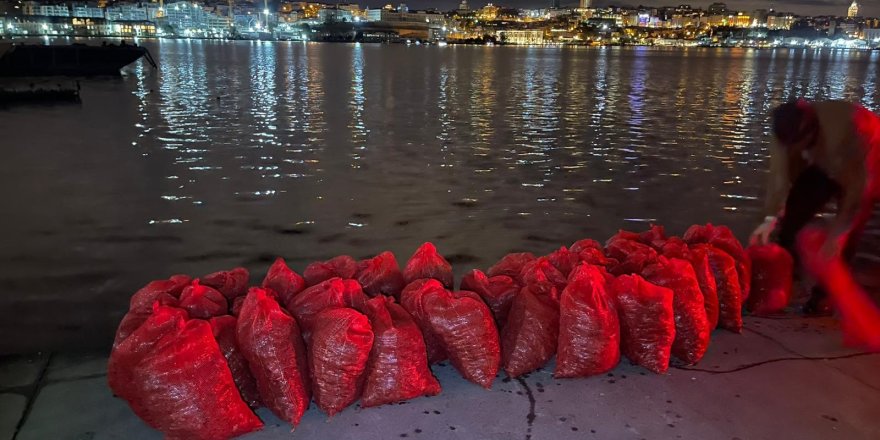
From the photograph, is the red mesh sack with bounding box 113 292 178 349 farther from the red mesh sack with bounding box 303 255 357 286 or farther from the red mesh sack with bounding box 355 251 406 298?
the red mesh sack with bounding box 355 251 406 298

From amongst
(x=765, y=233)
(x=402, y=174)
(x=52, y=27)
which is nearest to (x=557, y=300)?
(x=765, y=233)

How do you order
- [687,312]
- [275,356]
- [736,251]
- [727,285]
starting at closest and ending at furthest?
[275,356]
[687,312]
[727,285]
[736,251]

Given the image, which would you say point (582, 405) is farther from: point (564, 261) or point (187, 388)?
point (187, 388)

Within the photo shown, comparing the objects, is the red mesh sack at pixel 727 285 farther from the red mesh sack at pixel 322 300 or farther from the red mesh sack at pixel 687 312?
the red mesh sack at pixel 322 300

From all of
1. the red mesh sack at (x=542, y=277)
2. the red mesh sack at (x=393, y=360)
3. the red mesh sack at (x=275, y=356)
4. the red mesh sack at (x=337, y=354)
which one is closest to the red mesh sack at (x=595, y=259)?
the red mesh sack at (x=542, y=277)

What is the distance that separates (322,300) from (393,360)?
541mm

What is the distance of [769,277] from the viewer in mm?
4504

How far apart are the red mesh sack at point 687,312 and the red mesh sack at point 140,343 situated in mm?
2819

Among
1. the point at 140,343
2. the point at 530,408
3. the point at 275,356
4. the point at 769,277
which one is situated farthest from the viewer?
the point at 769,277

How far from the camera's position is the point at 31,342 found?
4898 mm

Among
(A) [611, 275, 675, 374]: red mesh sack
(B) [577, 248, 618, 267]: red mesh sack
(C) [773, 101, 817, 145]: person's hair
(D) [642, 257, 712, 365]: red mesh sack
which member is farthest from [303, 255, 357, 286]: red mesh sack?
(C) [773, 101, 817, 145]: person's hair

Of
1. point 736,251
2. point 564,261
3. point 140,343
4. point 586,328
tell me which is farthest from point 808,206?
point 140,343

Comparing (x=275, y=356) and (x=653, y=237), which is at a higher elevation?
(x=653, y=237)

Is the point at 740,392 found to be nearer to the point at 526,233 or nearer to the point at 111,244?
the point at 526,233
